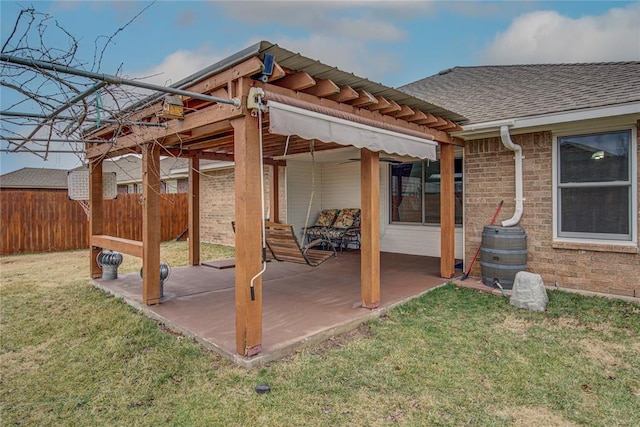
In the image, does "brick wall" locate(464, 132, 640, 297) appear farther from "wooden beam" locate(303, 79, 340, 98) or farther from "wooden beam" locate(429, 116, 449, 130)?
"wooden beam" locate(303, 79, 340, 98)

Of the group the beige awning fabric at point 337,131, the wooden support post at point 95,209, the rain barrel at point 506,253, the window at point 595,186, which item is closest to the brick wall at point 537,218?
the window at point 595,186

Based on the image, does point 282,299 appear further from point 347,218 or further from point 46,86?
point 347,218

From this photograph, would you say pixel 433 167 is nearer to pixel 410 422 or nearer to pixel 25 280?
pixel 410 422

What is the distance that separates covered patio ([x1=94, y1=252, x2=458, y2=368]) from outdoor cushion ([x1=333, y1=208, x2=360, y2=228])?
6.13 ft

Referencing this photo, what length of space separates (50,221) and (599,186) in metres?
14.2

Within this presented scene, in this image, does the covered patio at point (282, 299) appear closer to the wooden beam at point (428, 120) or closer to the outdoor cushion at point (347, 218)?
the outdoor cushion at point (347, 218)

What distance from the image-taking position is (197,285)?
6516 millimetres

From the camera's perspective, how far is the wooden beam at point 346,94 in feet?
13.8

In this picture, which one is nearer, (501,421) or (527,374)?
(501,421)

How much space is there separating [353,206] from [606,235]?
6248 mm

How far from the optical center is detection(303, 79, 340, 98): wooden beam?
394cm

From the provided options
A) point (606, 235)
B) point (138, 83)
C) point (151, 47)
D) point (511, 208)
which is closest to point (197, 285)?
point (151, 47)

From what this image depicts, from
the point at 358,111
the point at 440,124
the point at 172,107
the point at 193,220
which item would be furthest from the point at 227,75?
the point at 193,220

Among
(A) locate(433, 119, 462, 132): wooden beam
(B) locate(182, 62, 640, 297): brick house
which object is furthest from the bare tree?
(A) locate(433, 119, 462, 132): wooden beam
